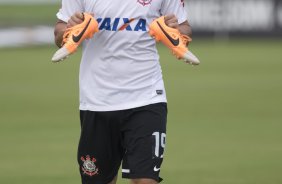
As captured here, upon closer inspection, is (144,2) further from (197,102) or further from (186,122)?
(197,102)

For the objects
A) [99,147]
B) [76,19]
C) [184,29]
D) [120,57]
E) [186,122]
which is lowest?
[186,122]

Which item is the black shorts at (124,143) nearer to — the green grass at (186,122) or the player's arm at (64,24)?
the player's arm at (64,24)

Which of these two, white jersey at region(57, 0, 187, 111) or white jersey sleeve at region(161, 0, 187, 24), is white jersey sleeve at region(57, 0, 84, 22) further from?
white jersey sleeve at region(161, 0, 187, 24)

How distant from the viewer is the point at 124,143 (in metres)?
7.21

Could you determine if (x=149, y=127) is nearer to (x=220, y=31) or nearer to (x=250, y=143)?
(x=250, y=143)

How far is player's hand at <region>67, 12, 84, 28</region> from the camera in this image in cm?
699

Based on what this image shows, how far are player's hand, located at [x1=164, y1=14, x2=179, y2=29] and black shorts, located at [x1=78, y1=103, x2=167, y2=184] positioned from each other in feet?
1.93

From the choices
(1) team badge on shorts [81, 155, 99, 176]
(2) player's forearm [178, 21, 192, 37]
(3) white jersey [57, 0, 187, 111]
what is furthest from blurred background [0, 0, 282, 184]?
(3) white jersey [57, 0, 187, 111]

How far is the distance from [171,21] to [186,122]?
8365 millimetres

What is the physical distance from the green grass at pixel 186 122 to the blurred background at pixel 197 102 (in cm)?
1

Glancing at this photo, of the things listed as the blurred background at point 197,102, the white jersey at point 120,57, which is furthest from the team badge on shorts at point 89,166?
the blurred background at point 197,102

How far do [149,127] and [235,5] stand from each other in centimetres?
2597

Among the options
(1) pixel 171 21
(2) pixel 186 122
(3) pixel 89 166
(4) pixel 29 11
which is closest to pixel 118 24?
(1) pixel 171 21

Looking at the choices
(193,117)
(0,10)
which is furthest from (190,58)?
(0,10)
